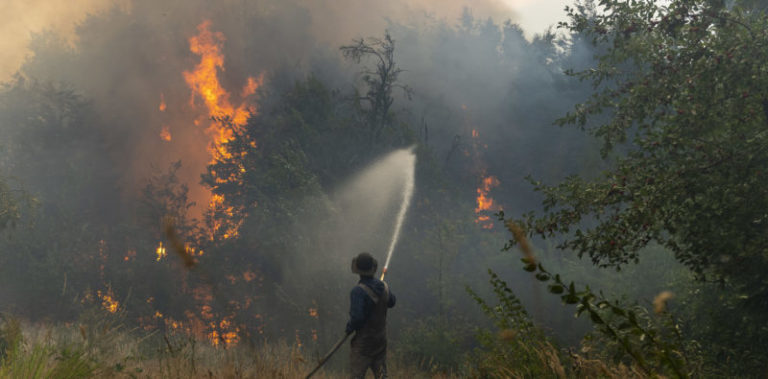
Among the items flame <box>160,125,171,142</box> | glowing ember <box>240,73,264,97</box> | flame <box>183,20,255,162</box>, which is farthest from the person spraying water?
flame <box>160,125,171,142</box>

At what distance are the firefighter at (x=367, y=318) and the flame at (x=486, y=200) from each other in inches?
951

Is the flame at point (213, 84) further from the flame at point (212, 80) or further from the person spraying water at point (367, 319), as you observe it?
the person spraying water at point (367, 319)

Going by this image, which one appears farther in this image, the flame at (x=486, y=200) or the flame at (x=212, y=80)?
the flame at (x=212, y=80)

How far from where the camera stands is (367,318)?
6926 millimetres

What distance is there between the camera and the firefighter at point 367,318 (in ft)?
22.1

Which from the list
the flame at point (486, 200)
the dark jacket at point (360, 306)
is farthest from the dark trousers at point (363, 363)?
the flame at point (486, 200)

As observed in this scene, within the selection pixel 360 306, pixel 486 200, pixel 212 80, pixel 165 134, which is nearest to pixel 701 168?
pixel 360 306

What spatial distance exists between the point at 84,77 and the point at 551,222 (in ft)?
127

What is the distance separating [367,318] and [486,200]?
26.6 metres

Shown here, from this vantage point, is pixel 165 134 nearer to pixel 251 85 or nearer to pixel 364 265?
pixel 251 85

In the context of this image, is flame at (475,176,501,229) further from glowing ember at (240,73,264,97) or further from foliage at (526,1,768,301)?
foliage at (526,1,768,301)

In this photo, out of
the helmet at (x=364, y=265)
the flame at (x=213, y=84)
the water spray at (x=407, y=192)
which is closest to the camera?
the helmet at (x=364, y=265)

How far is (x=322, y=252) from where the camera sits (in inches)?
765

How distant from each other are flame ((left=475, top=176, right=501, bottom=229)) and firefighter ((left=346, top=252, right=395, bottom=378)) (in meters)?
24.2
